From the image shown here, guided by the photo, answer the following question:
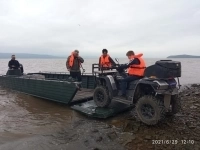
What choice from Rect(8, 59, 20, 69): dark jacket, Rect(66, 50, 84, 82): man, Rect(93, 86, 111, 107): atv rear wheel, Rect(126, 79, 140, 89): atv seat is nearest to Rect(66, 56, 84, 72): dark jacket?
Rect(66, 50, 84, 82): man

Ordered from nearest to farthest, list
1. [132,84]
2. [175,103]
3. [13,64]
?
1. [175,103]
2. [132,84]
3. [13,64]

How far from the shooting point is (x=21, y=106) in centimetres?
681

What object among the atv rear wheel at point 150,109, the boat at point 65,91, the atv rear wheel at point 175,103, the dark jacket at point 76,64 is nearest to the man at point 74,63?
the dark jacket at point 76,64

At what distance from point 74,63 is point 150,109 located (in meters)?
3.90

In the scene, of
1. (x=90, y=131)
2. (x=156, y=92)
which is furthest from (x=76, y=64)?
(x=156, y=92)

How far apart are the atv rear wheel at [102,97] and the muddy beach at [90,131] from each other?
477 mm

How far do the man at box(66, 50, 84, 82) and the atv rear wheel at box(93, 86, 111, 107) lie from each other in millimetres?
2123

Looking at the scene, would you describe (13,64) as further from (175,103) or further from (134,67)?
(175,103)

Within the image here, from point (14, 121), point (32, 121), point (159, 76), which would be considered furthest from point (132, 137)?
point (14, 121)

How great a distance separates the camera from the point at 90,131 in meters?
4.43

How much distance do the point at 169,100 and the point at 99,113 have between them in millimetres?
1722

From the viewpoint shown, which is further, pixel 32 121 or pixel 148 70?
pixel 32 121

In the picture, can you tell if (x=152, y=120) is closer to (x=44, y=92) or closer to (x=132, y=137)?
(x=132, y=137)

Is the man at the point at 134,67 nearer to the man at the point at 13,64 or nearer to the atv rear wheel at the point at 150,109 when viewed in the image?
the atv rear wheel at the point at 150,109
